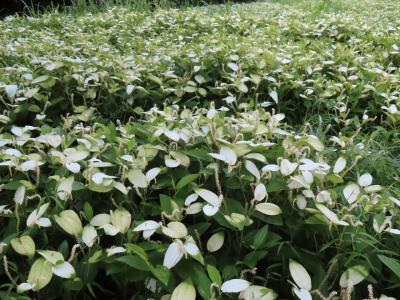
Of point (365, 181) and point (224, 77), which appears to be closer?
point (365, 181)

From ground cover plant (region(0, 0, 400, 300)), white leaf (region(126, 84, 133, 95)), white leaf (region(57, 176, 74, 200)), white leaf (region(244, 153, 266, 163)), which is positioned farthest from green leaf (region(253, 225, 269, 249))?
white leaf (region(126, 84, 133, 95))

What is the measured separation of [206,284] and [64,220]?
1.21 ft

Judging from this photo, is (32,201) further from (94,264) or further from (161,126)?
(161,126)

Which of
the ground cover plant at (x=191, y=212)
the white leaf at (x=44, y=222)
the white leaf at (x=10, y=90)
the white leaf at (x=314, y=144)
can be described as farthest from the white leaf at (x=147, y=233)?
the white leaf at (x=10, y=90)

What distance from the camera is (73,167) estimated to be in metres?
1.18

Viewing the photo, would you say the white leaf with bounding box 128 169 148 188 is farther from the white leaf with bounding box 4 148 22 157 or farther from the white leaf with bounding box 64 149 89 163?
the white leaf with bounding box 4 148 22 157

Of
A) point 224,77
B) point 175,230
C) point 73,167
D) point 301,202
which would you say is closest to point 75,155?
point 73,167

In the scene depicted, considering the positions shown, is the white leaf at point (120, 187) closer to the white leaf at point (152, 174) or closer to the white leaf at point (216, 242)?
the white leaf at point (152, 174)

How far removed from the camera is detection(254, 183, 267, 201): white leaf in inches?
42.9

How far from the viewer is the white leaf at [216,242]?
40.8 inches

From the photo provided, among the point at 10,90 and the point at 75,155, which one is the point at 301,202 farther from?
the point at 10,90

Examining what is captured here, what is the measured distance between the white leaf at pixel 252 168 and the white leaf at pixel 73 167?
0.45m

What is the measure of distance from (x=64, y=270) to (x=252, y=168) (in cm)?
53

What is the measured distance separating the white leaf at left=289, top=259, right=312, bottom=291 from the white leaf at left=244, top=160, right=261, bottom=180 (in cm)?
26
